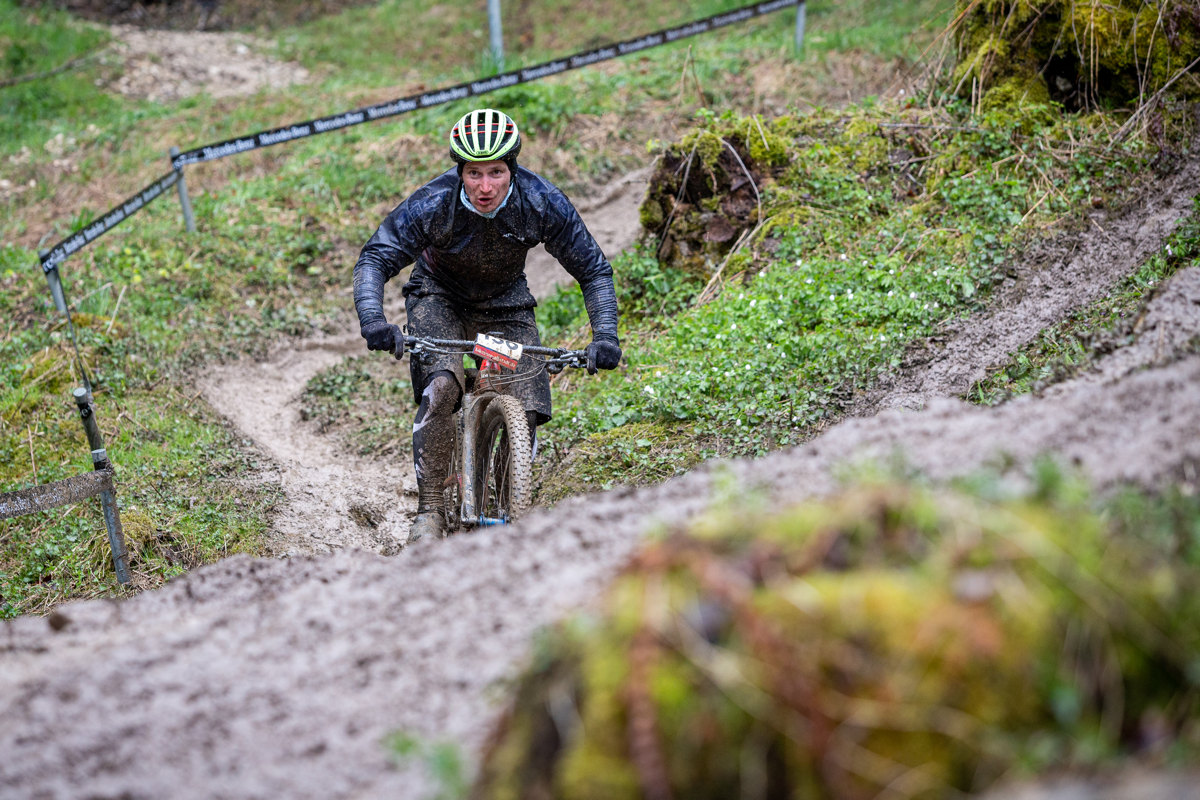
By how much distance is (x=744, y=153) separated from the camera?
314 inches

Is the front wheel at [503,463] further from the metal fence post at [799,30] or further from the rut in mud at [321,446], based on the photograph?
the metal fence post at [799,30]

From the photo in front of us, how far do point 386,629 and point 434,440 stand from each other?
2.49 metres

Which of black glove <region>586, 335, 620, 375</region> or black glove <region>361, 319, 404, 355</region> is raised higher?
black glove <region>361, 319, 404, 355</region>

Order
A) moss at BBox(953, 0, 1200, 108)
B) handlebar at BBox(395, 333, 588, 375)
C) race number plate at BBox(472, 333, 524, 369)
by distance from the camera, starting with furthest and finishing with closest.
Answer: moss at BBox(953, 0, 1200, 108), handlebar at BBox(395, 333, 588, 375), race number plate at BBox(472, 333, 524, 369)

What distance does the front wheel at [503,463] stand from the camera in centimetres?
461

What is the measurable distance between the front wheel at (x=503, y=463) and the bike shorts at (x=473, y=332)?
14 centimetres

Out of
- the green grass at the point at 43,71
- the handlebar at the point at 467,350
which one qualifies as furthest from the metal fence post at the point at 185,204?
the handlebar at the point at 467,350

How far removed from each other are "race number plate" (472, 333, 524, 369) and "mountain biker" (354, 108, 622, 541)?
364 mm

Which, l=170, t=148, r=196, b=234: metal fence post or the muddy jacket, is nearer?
the muddy jacket

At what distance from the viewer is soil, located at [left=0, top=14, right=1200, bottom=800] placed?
2248 millimetres

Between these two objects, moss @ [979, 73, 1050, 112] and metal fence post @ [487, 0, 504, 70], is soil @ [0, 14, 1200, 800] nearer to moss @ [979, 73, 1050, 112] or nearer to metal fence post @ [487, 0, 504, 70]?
moss @ [979, 73, 1050, 112]

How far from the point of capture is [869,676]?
74.3 inches

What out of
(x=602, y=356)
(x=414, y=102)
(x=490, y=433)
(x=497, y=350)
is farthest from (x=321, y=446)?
(x=414, y=102)

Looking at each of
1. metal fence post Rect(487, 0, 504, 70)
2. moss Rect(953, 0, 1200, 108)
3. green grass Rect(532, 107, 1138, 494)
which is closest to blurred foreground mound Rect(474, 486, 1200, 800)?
green grass Rect(532, 107, 1138, 494)
